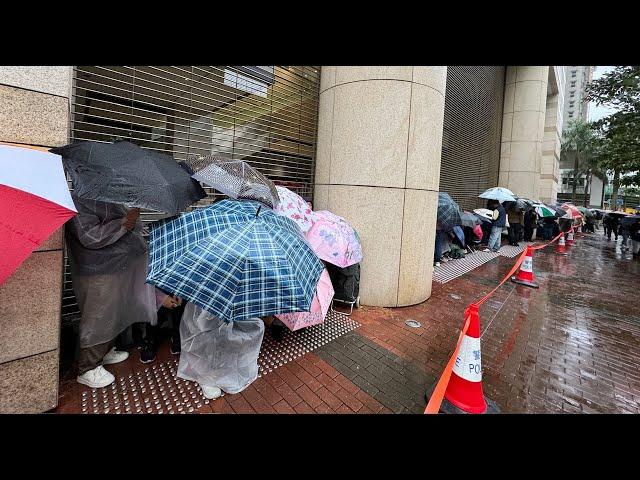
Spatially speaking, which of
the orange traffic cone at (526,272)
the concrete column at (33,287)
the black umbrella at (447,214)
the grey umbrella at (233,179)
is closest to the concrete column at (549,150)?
the orange traffic cone at (526,272)

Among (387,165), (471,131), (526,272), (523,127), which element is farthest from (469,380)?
(523,127)

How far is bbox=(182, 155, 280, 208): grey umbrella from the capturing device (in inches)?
114

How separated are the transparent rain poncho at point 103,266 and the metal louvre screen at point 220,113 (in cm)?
114

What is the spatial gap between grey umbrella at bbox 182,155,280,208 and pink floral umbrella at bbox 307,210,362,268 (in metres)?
1.03

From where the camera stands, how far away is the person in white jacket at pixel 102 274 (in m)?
2.70

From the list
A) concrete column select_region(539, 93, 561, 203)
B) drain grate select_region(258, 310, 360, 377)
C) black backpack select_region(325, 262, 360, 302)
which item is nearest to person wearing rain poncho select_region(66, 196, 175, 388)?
drain grate select_region(258, 310, 360, 377)

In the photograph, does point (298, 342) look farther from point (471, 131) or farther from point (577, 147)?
point (577, 147)

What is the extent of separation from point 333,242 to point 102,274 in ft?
8.78

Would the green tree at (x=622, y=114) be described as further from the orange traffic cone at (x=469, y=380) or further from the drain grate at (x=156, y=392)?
the drain grate at (x=156, y=392)

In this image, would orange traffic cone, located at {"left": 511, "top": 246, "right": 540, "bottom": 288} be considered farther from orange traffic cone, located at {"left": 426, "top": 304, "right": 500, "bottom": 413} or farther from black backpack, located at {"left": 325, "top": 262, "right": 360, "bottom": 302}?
orange traffic cone, located at {"left": 426, "top": 304, "right": 500, "bottom": 413}

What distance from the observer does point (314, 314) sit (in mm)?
3738
